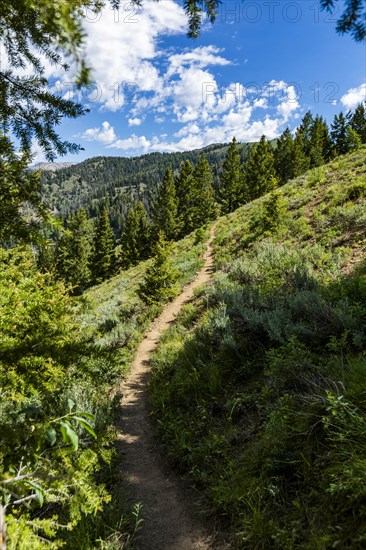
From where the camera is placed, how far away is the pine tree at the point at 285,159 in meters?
45.9

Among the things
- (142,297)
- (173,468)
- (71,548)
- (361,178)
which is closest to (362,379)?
(173,468)

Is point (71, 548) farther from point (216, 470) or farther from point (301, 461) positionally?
point (301, 461)

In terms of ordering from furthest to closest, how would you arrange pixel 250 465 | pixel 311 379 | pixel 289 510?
pixel 311 379
pixel 250 465
pixel 289 510

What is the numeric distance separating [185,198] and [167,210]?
4191 mm

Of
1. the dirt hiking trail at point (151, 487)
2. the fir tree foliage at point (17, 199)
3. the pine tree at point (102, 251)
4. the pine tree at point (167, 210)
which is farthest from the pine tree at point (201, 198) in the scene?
the fir tree foliage at point (17, 199)

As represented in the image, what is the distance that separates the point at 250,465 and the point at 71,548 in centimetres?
219

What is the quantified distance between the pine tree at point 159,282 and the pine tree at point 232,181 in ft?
111

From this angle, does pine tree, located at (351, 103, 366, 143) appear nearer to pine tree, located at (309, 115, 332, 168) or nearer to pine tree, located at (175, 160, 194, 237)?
pine tree, located at (309, 115, 332, 168)

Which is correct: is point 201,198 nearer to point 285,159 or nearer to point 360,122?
point 285,159

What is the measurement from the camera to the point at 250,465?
13.1ft

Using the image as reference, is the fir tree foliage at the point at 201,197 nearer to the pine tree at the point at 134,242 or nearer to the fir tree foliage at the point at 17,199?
the pine tree at the point at 134,242

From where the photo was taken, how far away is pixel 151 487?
15.9 ft

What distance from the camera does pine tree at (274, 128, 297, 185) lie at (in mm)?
45906

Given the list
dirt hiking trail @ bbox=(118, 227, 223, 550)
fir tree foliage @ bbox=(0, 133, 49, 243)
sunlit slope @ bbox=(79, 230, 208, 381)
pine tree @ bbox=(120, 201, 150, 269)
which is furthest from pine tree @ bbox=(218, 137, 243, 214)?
fir tree foliage @ bbox=(0, 133, 49, 243)
